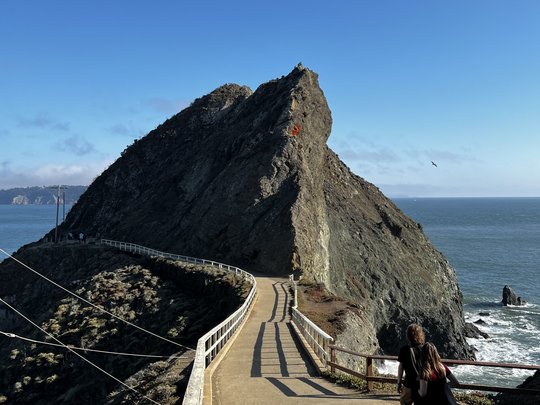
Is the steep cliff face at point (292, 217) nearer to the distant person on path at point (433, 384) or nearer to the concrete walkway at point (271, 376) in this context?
the concrete walkway at point (271, 376)

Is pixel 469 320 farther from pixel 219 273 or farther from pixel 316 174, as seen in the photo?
pixel 219 273

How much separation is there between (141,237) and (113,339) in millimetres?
27215

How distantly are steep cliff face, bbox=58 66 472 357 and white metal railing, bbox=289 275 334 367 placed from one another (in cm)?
824

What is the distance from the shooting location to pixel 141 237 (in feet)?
186

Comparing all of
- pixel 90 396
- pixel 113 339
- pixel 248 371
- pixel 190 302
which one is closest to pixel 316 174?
pixel 190 302

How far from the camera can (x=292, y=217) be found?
4031 centimetres

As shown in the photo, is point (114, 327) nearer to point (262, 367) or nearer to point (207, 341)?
point (207, 341)

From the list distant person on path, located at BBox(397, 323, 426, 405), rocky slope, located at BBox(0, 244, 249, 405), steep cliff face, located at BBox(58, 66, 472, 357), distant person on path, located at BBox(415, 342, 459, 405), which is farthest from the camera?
steep cliff face, located at BBox(58, 66, 472, 357)

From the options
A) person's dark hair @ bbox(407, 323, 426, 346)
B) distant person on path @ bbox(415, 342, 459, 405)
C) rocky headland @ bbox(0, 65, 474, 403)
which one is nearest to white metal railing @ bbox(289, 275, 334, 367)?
rocky headland @ bbox(0, 65, 474, 403)

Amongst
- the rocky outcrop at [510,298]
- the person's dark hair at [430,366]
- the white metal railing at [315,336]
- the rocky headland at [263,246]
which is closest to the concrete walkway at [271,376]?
the white metal railing at [315,336]

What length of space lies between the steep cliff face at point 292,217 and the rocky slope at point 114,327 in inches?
280

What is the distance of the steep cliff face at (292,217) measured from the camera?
41500 mm

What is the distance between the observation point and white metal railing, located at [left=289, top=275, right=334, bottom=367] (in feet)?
48.0

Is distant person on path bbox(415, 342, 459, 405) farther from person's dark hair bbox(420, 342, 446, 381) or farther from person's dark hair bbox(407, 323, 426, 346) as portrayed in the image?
person's dark hair bbox(407, 323, 426, 346)
